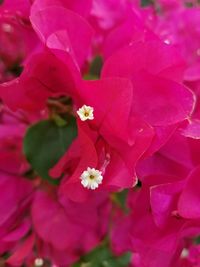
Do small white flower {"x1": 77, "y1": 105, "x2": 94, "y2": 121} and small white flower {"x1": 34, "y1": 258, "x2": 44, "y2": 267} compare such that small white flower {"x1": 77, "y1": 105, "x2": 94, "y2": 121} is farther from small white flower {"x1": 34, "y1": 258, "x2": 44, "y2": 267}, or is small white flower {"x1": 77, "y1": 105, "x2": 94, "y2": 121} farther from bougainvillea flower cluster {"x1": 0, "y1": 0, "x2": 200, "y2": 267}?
small white flower {"x1": 34, "y1": 258, "x2": 44, "y2": 267}

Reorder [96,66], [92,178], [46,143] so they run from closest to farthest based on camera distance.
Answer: [92,178]
[46,143]
[96,66]

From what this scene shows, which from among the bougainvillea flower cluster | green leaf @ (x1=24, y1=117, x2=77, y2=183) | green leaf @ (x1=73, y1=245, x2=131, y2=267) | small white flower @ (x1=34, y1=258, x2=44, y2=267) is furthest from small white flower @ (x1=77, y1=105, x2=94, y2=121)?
green leaf @ (x1=73, y1=245, x2=131, y2=267)

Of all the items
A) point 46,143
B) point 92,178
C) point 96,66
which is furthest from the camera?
point 96,66

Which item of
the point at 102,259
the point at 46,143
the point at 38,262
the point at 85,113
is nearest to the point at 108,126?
the point at 85,113

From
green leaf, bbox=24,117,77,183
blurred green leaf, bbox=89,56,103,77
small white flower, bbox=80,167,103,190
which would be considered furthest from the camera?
blurred green leaf, bbox=89,56,103,77

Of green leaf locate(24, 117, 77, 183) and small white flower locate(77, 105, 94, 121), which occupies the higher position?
small white flower locate(77, 105, 94, 121)

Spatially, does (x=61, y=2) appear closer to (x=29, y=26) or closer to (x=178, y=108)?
(x=29, y=26)

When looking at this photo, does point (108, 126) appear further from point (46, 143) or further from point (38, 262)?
point (38, 262)
